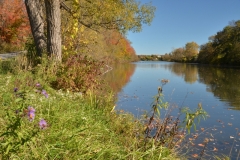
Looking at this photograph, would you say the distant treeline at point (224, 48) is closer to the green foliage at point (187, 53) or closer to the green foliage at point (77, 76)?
the green foliage at point (187, 53)

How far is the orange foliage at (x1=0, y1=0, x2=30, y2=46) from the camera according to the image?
67.4 feet

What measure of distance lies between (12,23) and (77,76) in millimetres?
17361

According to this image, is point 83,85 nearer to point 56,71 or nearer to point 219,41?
point 56,71

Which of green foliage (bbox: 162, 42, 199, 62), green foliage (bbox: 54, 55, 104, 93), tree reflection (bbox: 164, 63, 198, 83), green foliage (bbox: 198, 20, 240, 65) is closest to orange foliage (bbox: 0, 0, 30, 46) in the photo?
green foliage (bbox: 54, 55, 104, 93)

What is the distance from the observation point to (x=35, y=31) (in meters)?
7.68

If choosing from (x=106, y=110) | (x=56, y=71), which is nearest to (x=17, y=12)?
(x=56, y=71)

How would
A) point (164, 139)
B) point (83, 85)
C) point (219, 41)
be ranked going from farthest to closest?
1. point (219, 41)
2. point (83, 85)
3. point (164, 139)

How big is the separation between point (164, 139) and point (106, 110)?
5.39 ft

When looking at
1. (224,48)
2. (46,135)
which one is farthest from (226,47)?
(46,135)

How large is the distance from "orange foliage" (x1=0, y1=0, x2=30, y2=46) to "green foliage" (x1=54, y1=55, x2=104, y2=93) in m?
15.6

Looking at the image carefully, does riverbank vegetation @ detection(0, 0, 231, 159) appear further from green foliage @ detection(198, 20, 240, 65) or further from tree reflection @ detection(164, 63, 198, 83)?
green foliage @ detection(198, 20, 240, 65)

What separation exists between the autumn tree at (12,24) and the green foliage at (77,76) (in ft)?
51.7

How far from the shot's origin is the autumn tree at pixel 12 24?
20.5m

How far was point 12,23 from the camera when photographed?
68.0 feet
